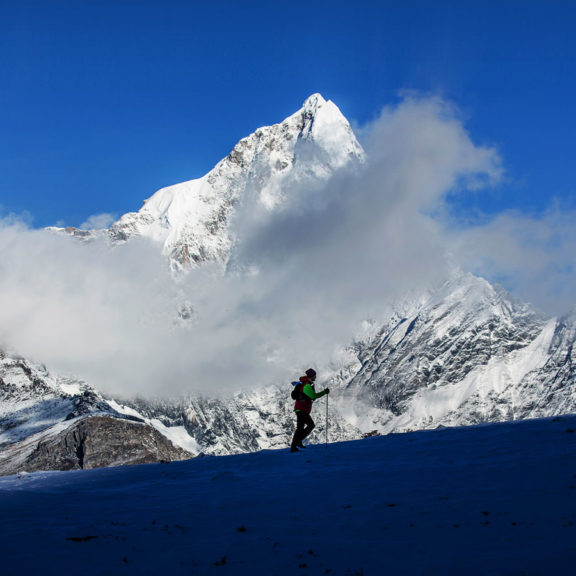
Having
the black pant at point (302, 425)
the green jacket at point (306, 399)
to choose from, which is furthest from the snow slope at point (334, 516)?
the green jacket at point (306, 399)

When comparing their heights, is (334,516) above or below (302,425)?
below

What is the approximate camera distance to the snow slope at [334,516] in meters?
9.77

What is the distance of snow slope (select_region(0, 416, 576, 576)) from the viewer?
9773 millimetres

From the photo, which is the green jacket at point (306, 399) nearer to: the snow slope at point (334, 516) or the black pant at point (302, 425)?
the black pant at point (302, 425)

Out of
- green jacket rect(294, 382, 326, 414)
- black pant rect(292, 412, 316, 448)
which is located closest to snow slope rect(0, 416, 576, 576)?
black pant rect(292, 412, 316, 448)

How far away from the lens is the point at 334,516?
12.0m

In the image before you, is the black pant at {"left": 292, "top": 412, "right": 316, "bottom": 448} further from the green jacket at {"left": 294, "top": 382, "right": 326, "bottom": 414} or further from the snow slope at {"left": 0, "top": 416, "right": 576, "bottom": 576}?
the snow slope at {"left": 0, "top": 416, "right": 576, "bottom": 576}

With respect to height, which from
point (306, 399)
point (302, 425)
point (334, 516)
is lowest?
point (334, 516)

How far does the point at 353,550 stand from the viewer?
33.5 feet

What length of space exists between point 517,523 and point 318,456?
29.0 ft

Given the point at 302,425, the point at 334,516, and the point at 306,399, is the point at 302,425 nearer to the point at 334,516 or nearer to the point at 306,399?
the point at 306,399

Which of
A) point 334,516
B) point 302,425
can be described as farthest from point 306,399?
point 334,516

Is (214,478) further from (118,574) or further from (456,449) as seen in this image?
(118,574)

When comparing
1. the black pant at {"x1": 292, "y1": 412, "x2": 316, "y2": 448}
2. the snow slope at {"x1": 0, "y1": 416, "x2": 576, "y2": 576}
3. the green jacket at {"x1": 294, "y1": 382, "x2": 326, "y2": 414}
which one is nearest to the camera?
the snow slope at {"x1": 0, "y1": 416, "x2": 576, "y2": 576}
